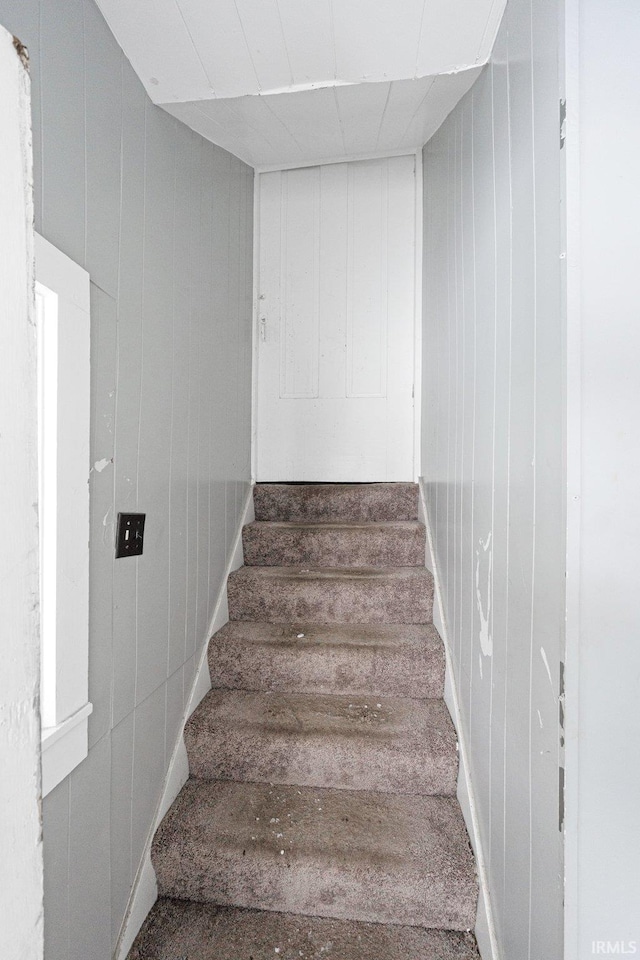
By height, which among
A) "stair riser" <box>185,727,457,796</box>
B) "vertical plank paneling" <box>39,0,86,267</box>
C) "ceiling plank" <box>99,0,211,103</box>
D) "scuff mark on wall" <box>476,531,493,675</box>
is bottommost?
"stair riser" <box>185,727,457,796</box>

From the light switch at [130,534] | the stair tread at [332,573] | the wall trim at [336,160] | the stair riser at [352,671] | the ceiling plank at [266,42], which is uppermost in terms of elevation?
the wall trim at [336,160]

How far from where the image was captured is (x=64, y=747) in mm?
910

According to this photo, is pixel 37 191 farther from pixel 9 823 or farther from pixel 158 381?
pixel 9 823

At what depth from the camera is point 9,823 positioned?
0.46 metres

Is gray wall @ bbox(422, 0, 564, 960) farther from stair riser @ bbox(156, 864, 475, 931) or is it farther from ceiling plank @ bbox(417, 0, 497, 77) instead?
stair riser @ bbox(156, 864, 475, 931)

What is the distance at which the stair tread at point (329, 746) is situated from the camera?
1.39 m

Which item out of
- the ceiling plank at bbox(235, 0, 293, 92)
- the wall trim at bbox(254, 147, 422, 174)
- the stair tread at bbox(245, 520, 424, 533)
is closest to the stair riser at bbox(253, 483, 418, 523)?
the stair tread at bbox(245, 520, 424, 533)

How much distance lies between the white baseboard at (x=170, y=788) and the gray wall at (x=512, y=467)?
873 millimetres

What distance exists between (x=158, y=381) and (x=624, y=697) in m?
1.29

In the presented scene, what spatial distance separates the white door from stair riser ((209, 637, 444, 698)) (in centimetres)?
106

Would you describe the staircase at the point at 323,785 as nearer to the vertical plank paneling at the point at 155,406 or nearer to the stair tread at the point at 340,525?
the stair tread at the point at 340,525

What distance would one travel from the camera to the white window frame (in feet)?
2.92

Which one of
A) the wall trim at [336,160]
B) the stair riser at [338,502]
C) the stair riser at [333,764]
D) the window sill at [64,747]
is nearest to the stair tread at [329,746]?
the stair riser at [333,764]

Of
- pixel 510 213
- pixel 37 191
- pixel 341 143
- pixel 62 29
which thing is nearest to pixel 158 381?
pixel 37 191
